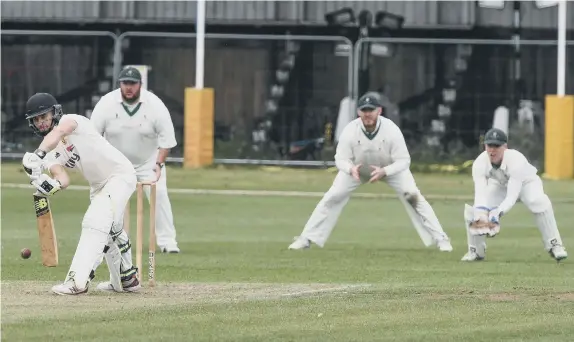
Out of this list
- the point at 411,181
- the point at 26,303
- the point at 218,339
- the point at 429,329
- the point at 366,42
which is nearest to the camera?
the point at 218,339

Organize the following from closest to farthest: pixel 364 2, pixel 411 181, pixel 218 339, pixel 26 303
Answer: pixel 218 339 < pixel 26 303 < pixel 411 181 < pixel 364 2

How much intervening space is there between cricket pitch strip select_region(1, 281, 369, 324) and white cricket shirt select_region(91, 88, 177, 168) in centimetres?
404

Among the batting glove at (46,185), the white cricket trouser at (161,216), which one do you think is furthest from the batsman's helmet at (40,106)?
the white cricket trouser at (161,216)

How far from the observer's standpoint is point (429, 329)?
1148 cm

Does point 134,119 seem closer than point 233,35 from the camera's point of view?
Yes

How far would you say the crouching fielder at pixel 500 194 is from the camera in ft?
57.4

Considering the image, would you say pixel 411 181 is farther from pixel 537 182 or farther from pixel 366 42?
pixel 366 42

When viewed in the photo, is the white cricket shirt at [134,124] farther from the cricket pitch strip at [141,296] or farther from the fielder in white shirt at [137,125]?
the cricket pitch strip at [141,296]

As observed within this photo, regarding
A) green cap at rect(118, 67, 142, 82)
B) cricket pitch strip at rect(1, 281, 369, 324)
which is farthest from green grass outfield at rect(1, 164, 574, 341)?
green cap at rect(118, 67, 142, 82)

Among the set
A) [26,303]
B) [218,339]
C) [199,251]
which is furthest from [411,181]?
[218,339]

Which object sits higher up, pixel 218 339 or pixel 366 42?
pixel 366 42

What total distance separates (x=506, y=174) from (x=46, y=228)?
20.0ft

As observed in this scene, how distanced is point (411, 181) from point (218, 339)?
8.74 meters

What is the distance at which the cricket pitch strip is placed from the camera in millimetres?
12250
